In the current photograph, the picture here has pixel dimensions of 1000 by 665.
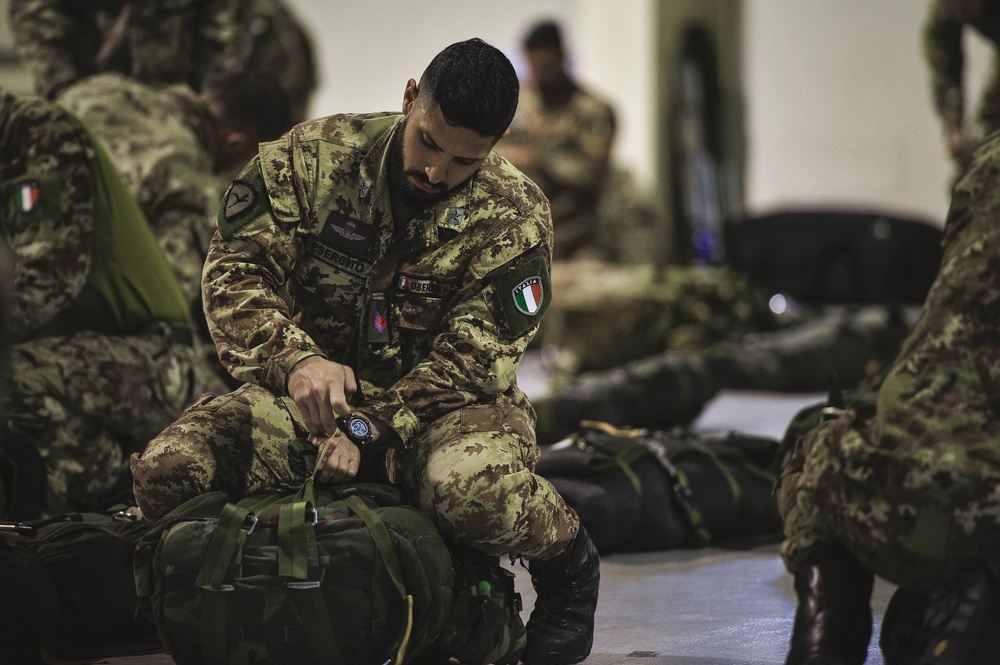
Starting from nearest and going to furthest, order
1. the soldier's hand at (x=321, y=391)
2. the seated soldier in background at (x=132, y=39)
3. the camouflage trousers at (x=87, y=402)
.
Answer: the soldier's hand at (x=321, y=391) < the camouflage trousers at (x=87, y=402) < the seated soldier in background at (x=132, y=39)

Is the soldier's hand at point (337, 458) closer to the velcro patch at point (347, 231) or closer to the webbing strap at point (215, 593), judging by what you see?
the webbing strap at point (215, 593)

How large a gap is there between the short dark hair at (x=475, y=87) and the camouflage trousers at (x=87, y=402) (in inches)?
50.1

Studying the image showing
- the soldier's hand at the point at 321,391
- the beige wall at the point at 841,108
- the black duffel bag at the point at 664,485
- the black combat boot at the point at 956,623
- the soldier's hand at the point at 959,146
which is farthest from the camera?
the beige wall at the point at 841,108

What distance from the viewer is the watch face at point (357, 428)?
7.69ft

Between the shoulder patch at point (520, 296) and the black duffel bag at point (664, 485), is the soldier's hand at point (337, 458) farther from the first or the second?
the black duffel bag at point (664, 485)

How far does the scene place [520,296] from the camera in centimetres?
252

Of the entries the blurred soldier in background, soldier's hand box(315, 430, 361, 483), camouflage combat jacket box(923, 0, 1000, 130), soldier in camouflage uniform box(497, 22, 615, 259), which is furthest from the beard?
soldier in camouflage uniform box(497, 22, 615, 259)

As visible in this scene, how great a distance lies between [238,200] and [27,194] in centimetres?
101

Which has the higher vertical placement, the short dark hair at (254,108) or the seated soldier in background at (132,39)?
the seated soldier in background at (132,39)

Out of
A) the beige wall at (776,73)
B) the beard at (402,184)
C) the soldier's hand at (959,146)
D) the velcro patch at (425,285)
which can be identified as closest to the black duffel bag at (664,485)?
the velcro patch at (425,285)

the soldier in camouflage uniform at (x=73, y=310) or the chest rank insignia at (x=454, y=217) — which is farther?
the soldier in camouflage uniform at (x=73, y=310)

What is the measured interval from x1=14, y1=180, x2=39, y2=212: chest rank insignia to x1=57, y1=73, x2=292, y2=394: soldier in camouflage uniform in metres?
0.51

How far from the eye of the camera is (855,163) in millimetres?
9352

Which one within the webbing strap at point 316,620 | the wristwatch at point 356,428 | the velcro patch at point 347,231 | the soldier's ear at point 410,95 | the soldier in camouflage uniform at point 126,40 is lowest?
the webbing strap at point 316,620
